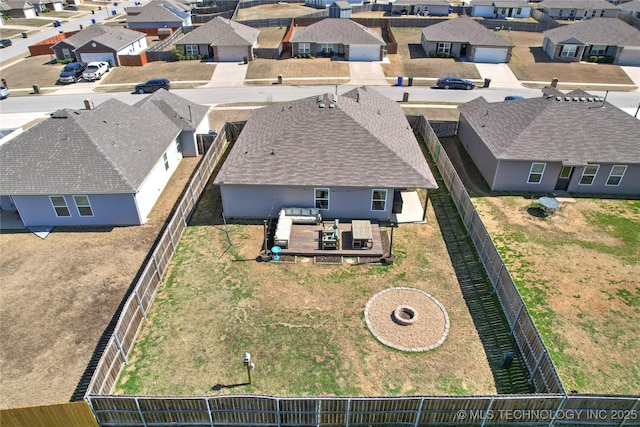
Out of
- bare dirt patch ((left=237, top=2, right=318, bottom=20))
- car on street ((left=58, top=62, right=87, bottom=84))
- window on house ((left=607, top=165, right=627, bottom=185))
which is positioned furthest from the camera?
bare dirt patch ((left=237, top=2, right=318, bottom=20))

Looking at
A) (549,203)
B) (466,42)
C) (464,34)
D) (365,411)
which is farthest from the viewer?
(464,34)

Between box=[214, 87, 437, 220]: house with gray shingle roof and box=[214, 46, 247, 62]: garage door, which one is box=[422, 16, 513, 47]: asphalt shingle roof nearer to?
box=[214, 46, 247, 62]: garage door

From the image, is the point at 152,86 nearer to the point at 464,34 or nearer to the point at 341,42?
the point at 341,42

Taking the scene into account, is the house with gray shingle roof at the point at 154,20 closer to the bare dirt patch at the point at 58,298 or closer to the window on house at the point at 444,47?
the window on house at the point at 444,47

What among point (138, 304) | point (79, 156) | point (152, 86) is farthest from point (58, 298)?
point (152, 86)

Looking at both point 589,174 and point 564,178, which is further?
point 564,178

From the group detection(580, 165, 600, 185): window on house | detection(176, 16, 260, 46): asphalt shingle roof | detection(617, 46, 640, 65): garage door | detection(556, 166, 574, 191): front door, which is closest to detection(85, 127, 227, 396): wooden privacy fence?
detection(556, 166, 574, 191): front door
